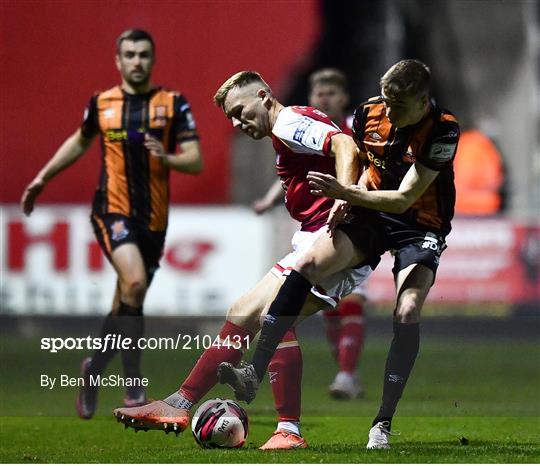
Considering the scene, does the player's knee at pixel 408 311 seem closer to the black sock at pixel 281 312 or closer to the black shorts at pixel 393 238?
the black shorts at pixel 393 238

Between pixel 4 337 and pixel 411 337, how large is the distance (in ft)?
32.2

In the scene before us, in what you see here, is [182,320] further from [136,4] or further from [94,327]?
[136,4]

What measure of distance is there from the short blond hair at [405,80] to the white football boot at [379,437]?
1.58 metres

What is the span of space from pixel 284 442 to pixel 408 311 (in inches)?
34.9

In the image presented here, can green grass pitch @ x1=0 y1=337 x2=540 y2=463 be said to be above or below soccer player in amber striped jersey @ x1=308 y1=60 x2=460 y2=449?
below

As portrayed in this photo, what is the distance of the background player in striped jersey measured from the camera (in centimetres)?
632

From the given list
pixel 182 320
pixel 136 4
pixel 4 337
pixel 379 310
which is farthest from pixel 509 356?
pixel 136 4

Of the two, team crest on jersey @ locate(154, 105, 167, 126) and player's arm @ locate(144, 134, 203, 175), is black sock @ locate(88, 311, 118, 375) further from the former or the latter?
team crest on jersey @ locate(154, 105, 167, 126)

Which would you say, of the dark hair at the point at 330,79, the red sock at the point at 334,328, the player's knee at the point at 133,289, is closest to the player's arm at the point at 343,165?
the player's knee at the point at 133,289

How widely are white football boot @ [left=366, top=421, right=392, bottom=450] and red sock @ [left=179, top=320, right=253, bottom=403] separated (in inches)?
29.9

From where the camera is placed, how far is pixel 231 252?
635 inches

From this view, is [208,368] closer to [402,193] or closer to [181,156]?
[402,193]

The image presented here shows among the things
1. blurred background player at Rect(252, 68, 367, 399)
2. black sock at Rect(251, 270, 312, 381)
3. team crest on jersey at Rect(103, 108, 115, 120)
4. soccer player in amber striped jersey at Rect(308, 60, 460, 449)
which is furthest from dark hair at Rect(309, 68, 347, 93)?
black sock at Rect(251, 270, 312, 381)

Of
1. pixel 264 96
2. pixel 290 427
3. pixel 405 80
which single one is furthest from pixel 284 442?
pixel 405 80
